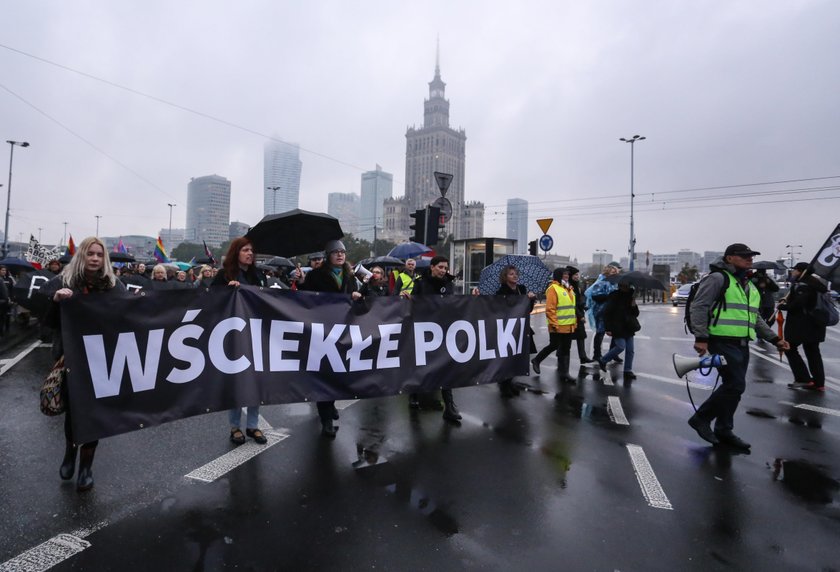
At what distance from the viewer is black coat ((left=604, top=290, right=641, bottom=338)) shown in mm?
7703

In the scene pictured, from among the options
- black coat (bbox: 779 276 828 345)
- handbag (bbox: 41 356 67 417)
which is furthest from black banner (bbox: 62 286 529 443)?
black coat (bbox: 779 276 828 345)

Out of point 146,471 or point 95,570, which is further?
point 146,471

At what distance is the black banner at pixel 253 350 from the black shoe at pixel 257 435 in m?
0.57

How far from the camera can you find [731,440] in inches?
181

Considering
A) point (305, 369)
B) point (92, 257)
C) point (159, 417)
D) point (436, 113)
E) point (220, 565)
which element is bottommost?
point (220, 565)

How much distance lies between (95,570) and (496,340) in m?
4.20

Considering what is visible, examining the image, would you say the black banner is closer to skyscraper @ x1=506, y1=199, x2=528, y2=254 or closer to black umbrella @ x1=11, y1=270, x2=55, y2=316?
black umbrella @ x1=11, y1=270, x2=55, y2=316

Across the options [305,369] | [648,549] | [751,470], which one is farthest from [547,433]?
[305,369]

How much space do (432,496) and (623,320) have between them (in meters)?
5.46

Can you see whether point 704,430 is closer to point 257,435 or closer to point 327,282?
point 327,282

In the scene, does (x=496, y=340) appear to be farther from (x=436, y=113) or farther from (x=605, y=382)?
(x=436, y=113)

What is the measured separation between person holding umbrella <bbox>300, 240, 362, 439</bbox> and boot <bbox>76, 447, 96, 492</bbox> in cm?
188

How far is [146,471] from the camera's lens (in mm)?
3734

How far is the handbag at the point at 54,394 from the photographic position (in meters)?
3.25
